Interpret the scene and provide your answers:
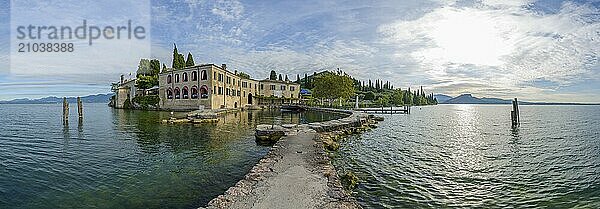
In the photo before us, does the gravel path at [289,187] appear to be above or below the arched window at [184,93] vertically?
below

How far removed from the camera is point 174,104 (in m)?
58.6

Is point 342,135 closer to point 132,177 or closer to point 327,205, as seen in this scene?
point 132,177

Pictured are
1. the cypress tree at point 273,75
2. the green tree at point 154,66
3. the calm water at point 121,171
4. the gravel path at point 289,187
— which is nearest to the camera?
the gravel path at point 289,187

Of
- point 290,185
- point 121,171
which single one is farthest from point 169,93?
point 290,185

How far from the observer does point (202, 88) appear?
53.7 meters

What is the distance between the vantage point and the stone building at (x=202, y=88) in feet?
174

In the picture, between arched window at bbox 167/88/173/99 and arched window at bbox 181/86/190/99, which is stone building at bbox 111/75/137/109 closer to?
arched window at bbox 167/88/173/99

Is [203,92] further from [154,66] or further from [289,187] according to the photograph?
[289,187]

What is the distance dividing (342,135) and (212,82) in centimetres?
3402

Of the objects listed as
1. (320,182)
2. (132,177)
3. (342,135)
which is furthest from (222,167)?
(342,135)

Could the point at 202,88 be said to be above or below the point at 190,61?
below

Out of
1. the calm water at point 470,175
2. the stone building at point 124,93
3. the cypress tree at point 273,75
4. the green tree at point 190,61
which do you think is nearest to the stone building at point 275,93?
the green tree at point 190,61

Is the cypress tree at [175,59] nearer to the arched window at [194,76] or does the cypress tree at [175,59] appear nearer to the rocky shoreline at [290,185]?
the arched window at [194,76]

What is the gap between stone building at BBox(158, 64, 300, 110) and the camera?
174ft
